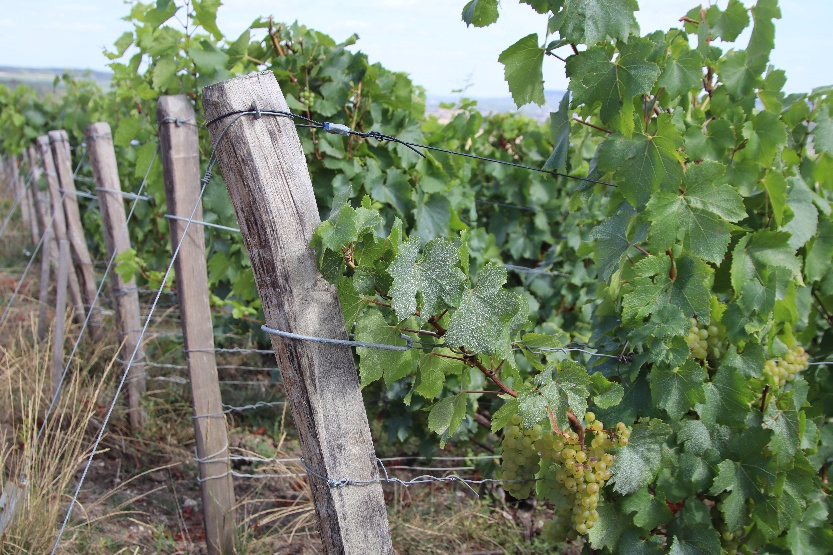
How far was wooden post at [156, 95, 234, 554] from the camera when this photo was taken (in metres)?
2.62

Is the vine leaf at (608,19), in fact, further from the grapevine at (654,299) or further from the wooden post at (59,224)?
the wooden post at (59,224)

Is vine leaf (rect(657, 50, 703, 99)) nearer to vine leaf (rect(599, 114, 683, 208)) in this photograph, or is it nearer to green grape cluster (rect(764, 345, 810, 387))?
vine leaf (rect(599, 114, 683, 208))

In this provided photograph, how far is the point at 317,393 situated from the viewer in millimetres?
1558

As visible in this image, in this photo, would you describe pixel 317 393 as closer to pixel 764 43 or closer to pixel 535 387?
pixel 535 387

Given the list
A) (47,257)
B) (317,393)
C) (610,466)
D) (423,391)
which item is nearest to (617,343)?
(610,466)

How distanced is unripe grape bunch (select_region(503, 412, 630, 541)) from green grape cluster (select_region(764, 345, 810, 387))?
646 millimetres

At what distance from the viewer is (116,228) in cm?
405

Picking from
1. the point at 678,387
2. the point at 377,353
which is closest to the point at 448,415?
the point at 377,353

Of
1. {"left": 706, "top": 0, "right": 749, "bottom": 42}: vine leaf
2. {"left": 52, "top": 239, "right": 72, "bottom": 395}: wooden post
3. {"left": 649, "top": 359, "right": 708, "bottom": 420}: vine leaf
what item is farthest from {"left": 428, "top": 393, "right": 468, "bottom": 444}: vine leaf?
{"left": 52, "top": 239, "right": 72, "bottom": 395}: wooden post

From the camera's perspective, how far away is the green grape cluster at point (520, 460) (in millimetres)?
1995

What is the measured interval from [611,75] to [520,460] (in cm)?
101

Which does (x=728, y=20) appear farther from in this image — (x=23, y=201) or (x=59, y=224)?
(x=23, y=201)

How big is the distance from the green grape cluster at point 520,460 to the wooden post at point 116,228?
2.49 metres

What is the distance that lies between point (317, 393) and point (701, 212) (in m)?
1.09
